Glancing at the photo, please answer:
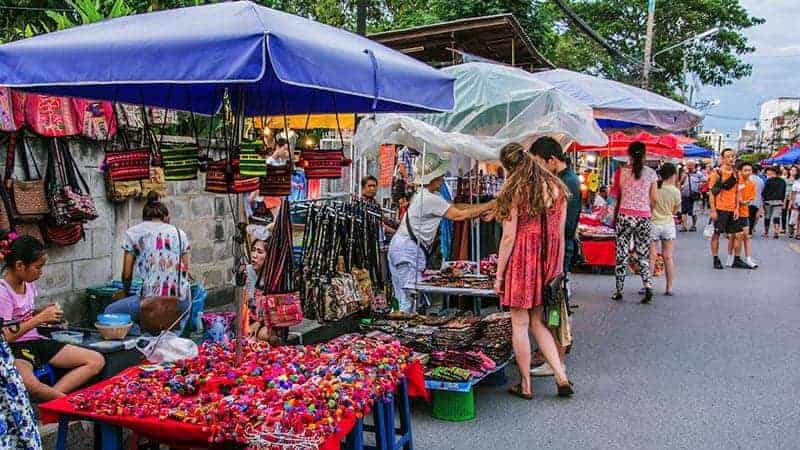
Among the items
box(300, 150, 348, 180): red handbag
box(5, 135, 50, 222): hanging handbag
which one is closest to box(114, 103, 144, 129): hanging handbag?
box(5, 135, 50, 222): hanging handbag

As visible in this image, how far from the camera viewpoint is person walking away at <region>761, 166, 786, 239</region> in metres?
19.6

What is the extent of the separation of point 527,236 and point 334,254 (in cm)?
215

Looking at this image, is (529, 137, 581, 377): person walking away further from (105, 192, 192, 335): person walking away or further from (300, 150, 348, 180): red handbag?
(105, 192, 192, 335): person walking away

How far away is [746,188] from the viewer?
13.6 m

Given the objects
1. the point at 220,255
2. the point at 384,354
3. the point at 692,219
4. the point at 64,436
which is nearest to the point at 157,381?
the point at 64,436

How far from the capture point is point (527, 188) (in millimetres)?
5762

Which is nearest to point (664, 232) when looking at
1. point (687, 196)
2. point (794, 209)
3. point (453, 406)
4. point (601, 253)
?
point (601, 253)

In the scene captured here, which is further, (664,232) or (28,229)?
(664,232)

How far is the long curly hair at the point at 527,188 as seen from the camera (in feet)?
18.8

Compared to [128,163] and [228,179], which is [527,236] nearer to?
[228,179]

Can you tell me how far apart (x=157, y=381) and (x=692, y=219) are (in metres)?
21.9

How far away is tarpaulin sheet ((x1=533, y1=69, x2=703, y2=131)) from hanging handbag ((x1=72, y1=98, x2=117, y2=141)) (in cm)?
482

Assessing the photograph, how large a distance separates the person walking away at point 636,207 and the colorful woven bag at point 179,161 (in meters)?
6.84

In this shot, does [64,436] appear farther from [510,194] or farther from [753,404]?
[753,404]
